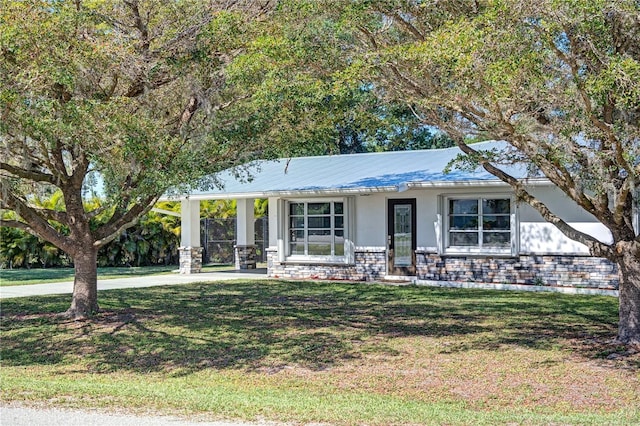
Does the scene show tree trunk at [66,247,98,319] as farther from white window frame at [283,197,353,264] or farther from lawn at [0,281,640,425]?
white window frame at [283,197,353,264]

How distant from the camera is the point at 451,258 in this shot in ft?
65.1

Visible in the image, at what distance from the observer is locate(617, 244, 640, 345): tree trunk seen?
1051 centimetres

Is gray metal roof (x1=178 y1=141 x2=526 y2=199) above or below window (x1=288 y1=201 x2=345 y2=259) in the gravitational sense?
above

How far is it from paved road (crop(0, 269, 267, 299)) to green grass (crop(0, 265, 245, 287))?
1141 mm

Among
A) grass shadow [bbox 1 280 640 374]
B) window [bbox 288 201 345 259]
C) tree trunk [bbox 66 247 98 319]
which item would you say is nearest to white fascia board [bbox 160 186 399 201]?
window [bbox 288 201 345 259]

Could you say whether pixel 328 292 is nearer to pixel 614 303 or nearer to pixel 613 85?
pixel 614 303

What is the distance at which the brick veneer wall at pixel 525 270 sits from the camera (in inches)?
708

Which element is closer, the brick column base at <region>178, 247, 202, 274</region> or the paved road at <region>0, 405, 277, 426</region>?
the paved road at <region>0, 405, 277, 426</region>

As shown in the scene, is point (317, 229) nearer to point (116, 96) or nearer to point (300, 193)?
point (300, 193)

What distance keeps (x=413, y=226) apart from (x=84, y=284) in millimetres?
9598

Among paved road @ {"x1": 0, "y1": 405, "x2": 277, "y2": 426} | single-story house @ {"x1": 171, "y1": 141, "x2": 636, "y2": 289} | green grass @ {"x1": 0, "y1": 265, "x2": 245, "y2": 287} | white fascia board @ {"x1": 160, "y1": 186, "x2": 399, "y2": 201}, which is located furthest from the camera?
green grass @ {"x1": 0, "y1": 265, "x2": 245, "y2": 287}

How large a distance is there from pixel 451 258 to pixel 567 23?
1191 centimetres

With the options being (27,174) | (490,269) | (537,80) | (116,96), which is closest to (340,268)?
(490,269)

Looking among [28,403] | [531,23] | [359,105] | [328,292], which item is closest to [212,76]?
[359,105]
